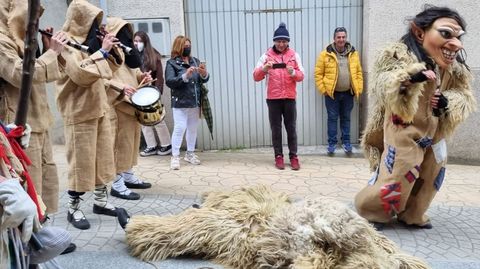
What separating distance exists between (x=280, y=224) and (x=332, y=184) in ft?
8.48

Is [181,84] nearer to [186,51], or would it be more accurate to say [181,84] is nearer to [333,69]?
[186,51]

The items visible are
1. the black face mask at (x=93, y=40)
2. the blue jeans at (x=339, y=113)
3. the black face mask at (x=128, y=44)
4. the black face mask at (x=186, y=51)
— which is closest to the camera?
the black face mask at (x=93, y=40)

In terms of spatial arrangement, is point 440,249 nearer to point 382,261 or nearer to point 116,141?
point 382,261

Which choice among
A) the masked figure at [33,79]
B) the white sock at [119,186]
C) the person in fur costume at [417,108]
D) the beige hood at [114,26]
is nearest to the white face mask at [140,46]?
the beige hood at [114,26]

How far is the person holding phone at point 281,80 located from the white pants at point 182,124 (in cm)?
92

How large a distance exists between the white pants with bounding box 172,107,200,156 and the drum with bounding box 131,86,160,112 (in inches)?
65.1

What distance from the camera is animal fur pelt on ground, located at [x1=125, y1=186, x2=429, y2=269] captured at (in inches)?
103

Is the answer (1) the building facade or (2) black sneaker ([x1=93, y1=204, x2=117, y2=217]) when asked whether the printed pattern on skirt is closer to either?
(2) black sneaker ([x1=93, y1=204, x2=117, y2=217])

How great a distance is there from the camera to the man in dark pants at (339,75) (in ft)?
21.0

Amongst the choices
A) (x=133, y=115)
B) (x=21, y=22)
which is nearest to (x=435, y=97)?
(x=133, y=115)

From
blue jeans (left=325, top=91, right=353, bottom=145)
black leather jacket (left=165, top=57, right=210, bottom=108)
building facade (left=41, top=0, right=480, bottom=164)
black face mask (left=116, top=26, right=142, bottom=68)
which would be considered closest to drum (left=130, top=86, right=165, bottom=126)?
black face mask (left=116, top=26, right=142, bottom=68)

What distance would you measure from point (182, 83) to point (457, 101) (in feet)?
10.6

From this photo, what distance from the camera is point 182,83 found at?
5.82 m

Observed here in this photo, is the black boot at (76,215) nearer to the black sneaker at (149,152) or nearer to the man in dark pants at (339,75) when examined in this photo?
the black sneaker at (149,152)
